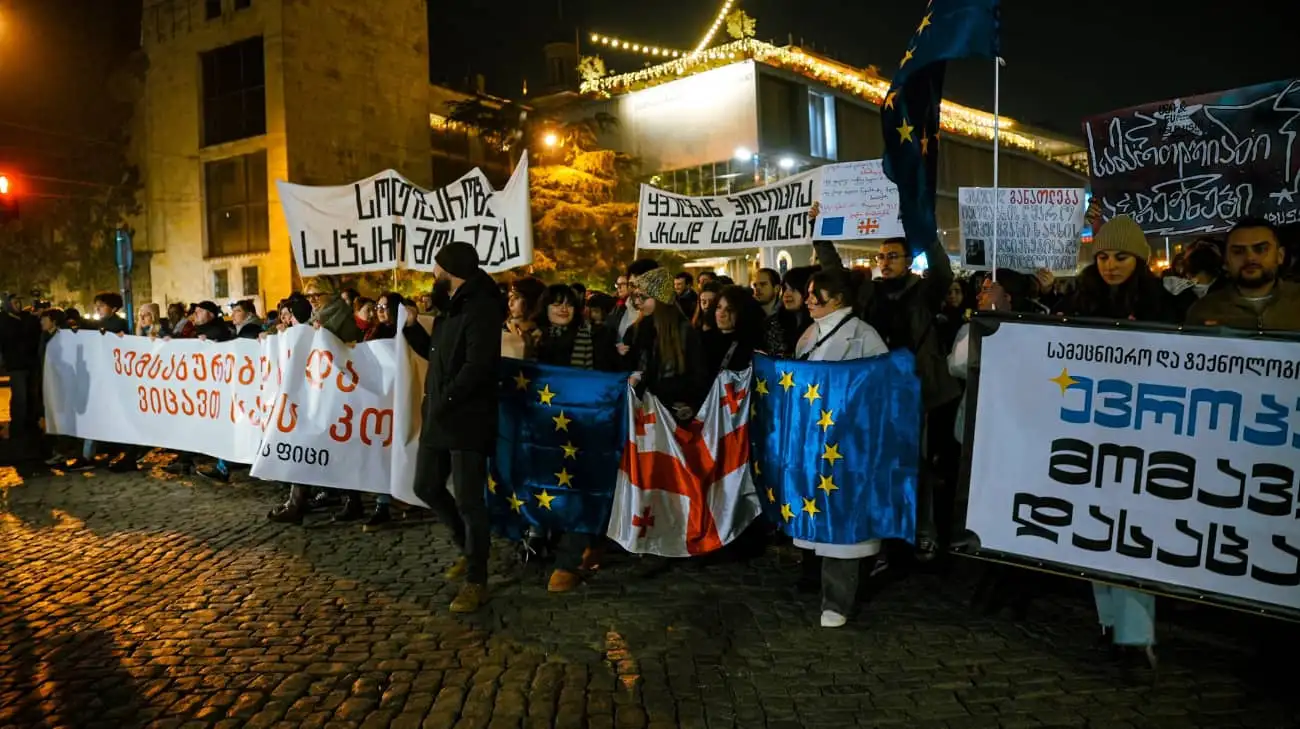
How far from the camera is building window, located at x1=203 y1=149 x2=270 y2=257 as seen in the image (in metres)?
28.2

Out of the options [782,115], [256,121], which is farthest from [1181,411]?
[256,121]

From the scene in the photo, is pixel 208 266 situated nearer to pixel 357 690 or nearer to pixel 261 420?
pixel 261 420

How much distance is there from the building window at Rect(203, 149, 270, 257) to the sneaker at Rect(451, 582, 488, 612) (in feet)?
84.2

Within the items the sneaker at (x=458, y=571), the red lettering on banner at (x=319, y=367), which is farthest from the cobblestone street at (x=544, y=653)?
the red lettering on banner at (x=319, y=367)

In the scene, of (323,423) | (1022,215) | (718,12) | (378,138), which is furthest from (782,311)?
(718,12)

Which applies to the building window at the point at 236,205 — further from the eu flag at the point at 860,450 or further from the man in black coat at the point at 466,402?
the eu flag at the point at 860,450

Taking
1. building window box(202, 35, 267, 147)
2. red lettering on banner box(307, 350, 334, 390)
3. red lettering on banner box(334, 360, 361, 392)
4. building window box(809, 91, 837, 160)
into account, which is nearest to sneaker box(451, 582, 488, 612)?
red lettering on banner box(334, 360, 361, 392)

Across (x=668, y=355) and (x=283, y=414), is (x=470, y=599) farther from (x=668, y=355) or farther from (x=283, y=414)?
(x=283, y=414)

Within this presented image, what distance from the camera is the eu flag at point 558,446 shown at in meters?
5.88

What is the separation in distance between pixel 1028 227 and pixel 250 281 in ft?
83.1

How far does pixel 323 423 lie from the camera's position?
24.3ft

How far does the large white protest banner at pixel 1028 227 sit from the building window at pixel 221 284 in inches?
1018

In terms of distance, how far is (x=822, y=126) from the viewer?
31.0 meters

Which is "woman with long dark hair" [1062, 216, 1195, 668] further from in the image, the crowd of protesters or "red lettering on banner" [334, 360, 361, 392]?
"red lettering on banner" [334, 360, 361, 392]
